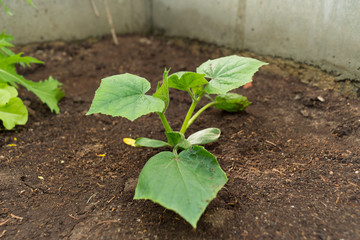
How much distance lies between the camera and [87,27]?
3805 millimetres

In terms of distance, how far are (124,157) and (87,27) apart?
2.36m

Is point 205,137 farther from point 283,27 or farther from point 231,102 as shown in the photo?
point 283,27

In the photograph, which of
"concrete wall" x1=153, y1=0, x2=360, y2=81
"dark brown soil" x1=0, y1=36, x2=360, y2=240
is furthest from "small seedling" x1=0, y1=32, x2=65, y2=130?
"concrete wall" x1=153, y1=0, x2=360, y2=81

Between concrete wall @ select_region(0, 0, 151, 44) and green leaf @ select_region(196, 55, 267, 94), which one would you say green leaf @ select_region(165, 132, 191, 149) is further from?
concrete wall @ select_region(0, 0, 151, 44)

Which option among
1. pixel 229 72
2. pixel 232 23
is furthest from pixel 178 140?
pixel 232 23

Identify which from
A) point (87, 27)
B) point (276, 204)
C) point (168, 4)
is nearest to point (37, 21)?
point (87, 27)

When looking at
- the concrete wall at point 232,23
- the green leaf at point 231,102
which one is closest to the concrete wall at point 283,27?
the concrete wall at point 232,23

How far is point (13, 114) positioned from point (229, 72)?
157cm

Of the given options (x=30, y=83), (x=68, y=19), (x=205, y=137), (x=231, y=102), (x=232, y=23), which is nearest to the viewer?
(x=205, y=137)

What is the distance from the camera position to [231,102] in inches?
89.0

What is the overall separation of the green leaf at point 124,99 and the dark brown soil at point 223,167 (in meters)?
0.48

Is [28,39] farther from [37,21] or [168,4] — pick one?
[168,4]

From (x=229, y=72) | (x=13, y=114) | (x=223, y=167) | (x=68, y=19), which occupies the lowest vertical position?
(x=223, y=167)

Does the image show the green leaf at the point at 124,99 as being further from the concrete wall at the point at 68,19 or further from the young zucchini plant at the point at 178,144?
the concrete wall at the point at 68,19
